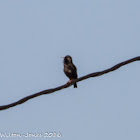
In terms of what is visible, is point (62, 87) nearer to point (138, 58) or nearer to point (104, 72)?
point (104, 72)

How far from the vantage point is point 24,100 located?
6891mm

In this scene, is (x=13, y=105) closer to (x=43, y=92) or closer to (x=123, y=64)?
(x=43, y=92)

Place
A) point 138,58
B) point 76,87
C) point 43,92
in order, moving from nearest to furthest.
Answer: point 138,58 < point 43,92 < point 76,87

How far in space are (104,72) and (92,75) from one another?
206 mm

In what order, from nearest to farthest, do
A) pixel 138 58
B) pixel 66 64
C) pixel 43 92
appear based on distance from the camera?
pixel 138 58, pixel 43 92, pixel 66 64

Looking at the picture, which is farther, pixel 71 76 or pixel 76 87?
pixel 76 87

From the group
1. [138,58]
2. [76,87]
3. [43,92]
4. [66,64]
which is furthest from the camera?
[76,87]

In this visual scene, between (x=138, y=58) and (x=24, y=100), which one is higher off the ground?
(x=138, y=58)

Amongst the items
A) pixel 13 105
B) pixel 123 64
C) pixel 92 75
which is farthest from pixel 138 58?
pixel 13 105

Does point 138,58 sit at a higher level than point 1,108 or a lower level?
higher

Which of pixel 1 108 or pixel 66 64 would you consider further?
pixel 66 64

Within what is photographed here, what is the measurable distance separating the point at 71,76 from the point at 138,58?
21.7 ft

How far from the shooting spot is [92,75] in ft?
23.3

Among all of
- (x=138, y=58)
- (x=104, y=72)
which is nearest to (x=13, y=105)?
(x=104, y=72)
